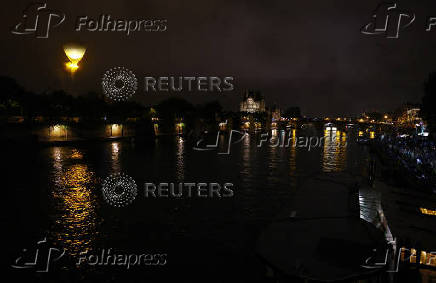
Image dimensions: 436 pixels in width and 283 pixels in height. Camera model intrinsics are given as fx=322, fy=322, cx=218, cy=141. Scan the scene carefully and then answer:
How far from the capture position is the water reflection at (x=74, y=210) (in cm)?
1309

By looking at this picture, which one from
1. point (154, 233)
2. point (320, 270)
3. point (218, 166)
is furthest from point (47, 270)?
point (218, 166)

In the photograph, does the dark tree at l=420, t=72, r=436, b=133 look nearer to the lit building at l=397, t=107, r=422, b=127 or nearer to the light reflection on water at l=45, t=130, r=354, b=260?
the light reflection on water at l=45, t=130, r=354, b=260

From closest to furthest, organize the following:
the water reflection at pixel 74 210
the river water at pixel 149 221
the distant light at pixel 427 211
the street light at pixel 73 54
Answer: the river water at pixel 149 221 → the street light at pixel 73 54 → the distant light at pixel 427 211 → the water reflection at pixel 74 210

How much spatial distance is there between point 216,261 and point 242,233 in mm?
2828

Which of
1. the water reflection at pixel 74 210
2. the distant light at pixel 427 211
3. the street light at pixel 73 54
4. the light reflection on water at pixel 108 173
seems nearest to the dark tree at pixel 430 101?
the light reflection on water at pixel 108 173

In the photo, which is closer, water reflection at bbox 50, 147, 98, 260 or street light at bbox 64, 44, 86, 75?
street light at bbox 64, 44, 86, 75

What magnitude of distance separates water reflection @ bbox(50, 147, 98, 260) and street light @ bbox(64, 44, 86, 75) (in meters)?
6.94

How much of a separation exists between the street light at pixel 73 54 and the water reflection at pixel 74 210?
22.8ft

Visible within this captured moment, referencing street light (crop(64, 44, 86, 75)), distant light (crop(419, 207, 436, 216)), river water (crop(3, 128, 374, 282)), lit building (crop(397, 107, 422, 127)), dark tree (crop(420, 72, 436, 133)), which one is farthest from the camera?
lit building (crop(397, 107, 422, 127))

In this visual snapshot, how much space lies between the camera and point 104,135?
67.9m

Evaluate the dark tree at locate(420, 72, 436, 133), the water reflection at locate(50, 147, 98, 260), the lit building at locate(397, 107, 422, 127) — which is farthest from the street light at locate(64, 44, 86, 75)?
the lit building at locate(397, 107, 422, 127)

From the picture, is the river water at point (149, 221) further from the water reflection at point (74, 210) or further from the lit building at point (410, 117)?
the lit building at point (410, 117)

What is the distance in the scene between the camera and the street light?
1240 cm

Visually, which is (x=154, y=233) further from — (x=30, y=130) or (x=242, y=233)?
(x=30, y=130)
